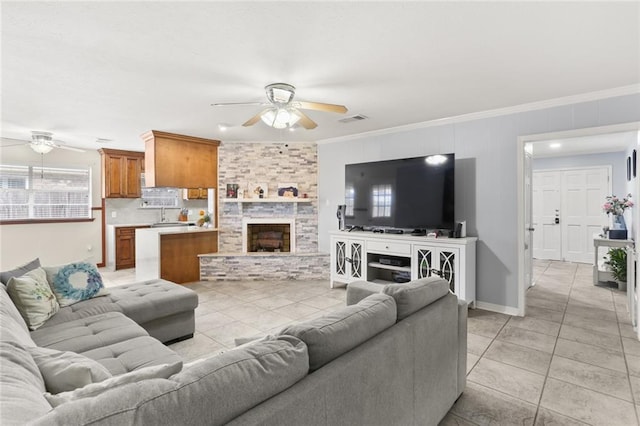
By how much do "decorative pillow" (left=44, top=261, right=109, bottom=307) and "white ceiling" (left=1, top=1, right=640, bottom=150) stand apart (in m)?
1.63

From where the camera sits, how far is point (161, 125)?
442 cm

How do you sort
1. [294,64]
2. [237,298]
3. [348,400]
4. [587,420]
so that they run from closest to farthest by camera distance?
[348,400]
[587,420]
[294,64]
[237,298]

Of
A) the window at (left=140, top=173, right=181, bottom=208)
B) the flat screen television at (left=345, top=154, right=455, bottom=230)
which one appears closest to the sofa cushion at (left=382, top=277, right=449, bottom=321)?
the flat screen television at (left=345, top=154, right=455, bottom=230)

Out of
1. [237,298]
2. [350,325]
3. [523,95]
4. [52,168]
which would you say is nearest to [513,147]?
[523,95]

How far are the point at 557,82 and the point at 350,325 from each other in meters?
3.05

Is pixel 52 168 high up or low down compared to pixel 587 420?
up

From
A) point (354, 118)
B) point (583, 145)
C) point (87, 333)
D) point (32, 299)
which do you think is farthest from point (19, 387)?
point (583, 145)

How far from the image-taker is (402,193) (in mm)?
4395

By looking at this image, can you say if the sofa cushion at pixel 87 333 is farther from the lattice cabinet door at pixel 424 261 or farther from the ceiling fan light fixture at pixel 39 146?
the ceiling fan light fixture at pixel 39 146

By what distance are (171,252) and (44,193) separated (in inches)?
115

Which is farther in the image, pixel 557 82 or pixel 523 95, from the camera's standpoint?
pixel 523 95

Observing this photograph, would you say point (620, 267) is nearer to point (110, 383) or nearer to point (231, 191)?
point (231, 191)

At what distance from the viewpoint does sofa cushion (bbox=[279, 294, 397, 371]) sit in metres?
1.23

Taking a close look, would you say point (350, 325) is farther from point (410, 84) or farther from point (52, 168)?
point (52, 168)
